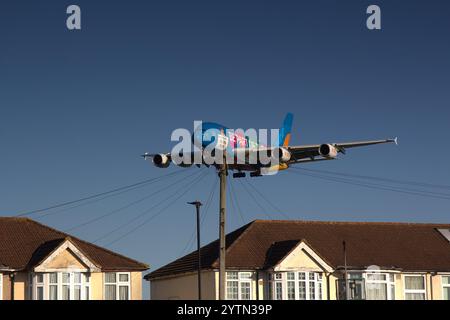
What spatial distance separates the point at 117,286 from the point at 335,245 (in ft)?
58.7

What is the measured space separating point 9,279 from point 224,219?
15236mm

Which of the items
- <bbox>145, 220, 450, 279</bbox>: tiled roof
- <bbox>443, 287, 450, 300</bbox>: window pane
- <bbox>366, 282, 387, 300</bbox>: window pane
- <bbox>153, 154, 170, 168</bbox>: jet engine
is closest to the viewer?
<bbox>153, 154, 170, 168</bbox>: jet engine

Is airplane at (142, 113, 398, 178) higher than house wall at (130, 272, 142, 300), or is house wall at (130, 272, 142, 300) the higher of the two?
airplane at (142, 113, 398, 178)

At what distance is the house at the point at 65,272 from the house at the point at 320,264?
6.51 m

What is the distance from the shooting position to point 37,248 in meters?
60.9

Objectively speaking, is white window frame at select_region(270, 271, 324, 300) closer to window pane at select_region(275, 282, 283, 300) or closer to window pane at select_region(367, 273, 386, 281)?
window pane at select_region(275, 282, 283, 300)

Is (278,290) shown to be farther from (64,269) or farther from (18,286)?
(18,286)

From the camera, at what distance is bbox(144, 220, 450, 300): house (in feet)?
215

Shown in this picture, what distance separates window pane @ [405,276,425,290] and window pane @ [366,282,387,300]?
2.36 meters

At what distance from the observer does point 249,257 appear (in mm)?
66500

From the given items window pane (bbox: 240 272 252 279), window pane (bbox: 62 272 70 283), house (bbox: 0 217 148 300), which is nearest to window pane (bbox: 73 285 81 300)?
house (bbox: 0 217 148 300)

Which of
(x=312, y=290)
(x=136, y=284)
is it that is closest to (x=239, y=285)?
(x=312, y=290)
